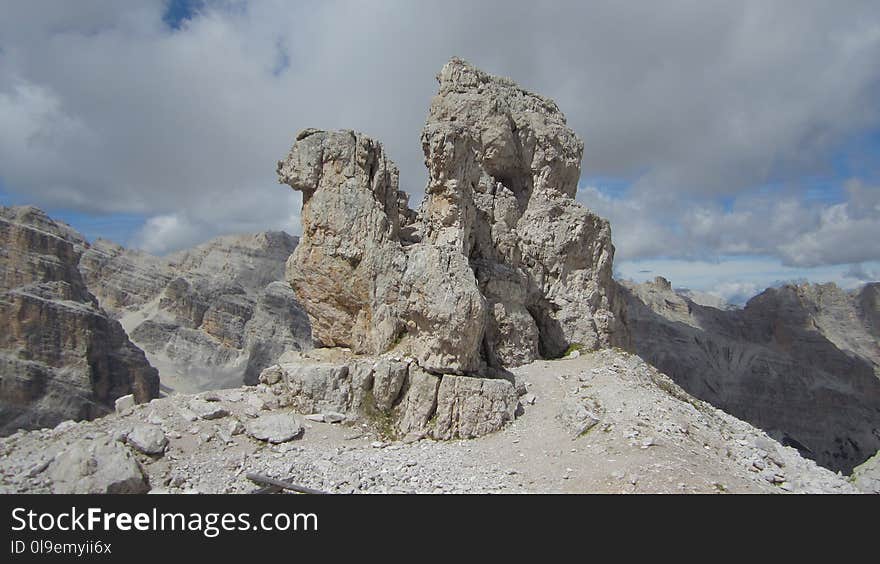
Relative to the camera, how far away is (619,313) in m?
31.8

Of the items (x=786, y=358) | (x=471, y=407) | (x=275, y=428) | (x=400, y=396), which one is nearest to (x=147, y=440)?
(x=275, y=428)

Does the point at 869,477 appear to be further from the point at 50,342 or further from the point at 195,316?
the point at 195,316

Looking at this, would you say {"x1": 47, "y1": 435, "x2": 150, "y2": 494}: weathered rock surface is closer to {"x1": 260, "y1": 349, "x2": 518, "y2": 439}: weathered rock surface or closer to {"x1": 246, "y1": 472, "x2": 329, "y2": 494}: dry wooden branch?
{"x1": 246, "y1": 472, "x2": 329, "y2": 494}: dry wooden branch

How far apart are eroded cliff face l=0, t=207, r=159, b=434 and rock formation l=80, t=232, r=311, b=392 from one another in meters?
31.7

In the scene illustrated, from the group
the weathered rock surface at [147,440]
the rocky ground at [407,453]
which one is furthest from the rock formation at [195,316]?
the weathered rock surface at [147,440]

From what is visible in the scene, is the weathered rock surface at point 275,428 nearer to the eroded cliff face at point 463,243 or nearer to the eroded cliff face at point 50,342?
the eroded cliff face at point 463,243

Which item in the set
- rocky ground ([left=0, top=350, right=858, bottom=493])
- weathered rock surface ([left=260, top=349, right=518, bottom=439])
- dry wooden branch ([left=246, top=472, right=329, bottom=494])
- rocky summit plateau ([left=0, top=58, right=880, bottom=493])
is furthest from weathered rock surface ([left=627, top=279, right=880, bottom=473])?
dry wooden branch ([left=246, top=472, right=329, bottom=494])

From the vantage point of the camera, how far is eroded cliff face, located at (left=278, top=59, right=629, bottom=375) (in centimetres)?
2036

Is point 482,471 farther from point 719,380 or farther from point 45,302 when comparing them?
point 719,380

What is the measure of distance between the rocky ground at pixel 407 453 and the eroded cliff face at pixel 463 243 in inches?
133

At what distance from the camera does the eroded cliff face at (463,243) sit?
802 inches

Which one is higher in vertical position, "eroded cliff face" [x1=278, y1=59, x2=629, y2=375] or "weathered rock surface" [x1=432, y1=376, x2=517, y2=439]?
"eroded cliff face" [x1=278, y1=59, x2=629, y2=375]

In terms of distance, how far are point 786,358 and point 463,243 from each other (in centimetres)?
8407
